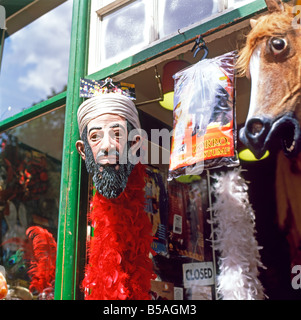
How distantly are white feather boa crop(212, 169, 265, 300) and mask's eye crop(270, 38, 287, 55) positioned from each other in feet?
4.50

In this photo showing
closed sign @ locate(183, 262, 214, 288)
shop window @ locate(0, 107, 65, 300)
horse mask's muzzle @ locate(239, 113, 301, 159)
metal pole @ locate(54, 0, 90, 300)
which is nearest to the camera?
horse mask's muzzle @ locate(239, 113, 301, 159)

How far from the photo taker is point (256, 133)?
1995 millimetres

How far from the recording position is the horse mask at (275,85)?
1942 mm

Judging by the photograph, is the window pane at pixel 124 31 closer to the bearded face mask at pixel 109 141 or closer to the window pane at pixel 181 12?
the window pane at pixel 181 12

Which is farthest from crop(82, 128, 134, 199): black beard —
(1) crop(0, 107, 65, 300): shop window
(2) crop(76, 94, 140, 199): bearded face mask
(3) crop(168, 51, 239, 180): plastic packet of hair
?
(1) crop(0, 107, 65, 300): shop window

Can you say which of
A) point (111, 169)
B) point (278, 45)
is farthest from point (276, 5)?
point (111, 169)

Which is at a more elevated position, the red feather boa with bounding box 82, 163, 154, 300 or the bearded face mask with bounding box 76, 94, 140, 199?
the bearded face mask with bounding box 76, 94, 140, 199

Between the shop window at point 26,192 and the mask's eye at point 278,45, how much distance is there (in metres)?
2.69

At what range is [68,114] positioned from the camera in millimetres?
3324

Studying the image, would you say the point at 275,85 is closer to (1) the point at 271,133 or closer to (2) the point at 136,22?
(1) the point at 271,133

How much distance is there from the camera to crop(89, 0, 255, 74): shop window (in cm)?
282

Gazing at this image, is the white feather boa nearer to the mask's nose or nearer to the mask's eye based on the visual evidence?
the mask's nose

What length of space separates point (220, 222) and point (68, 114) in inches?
60.5

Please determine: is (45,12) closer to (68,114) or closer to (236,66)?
(68,114)
